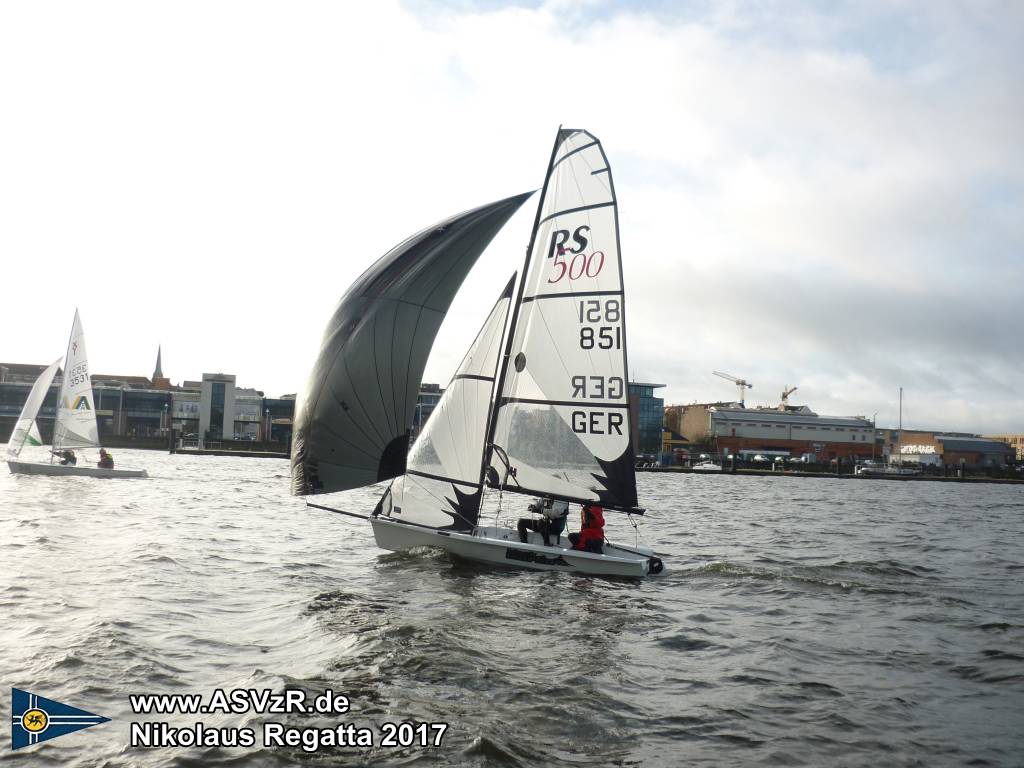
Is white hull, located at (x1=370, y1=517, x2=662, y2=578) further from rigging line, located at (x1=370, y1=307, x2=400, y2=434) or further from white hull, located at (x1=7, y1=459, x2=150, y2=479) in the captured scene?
white hull, located at (x1=7, y1=459, x2=150, y2=479)

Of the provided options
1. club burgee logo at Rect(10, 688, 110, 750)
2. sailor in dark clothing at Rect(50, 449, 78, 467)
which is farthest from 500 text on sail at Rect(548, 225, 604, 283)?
sailor in dark clothing at Rect(50, 449, 78, 467)

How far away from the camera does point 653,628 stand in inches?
424

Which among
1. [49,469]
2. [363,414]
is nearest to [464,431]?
[363,414]

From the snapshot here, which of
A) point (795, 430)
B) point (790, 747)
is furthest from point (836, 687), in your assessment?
point (795, 430)

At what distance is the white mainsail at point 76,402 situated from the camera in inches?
1390

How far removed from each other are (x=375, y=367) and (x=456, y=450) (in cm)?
Answer: 226

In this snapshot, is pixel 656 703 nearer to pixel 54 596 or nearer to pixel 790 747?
pixel 790 747

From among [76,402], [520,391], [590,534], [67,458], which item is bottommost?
[67,458]

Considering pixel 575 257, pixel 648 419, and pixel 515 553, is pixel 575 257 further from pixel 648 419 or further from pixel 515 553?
pixel 648 419

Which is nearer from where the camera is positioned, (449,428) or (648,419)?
(449,428)

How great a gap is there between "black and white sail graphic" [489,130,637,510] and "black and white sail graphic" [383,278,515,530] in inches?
13.9

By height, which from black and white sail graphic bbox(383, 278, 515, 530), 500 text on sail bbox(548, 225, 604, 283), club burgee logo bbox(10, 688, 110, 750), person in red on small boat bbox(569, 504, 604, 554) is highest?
500 text on sail bbox(548, 225, 604, 283)

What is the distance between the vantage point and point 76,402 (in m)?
35.2

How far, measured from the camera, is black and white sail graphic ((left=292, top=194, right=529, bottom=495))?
12.7 meters
